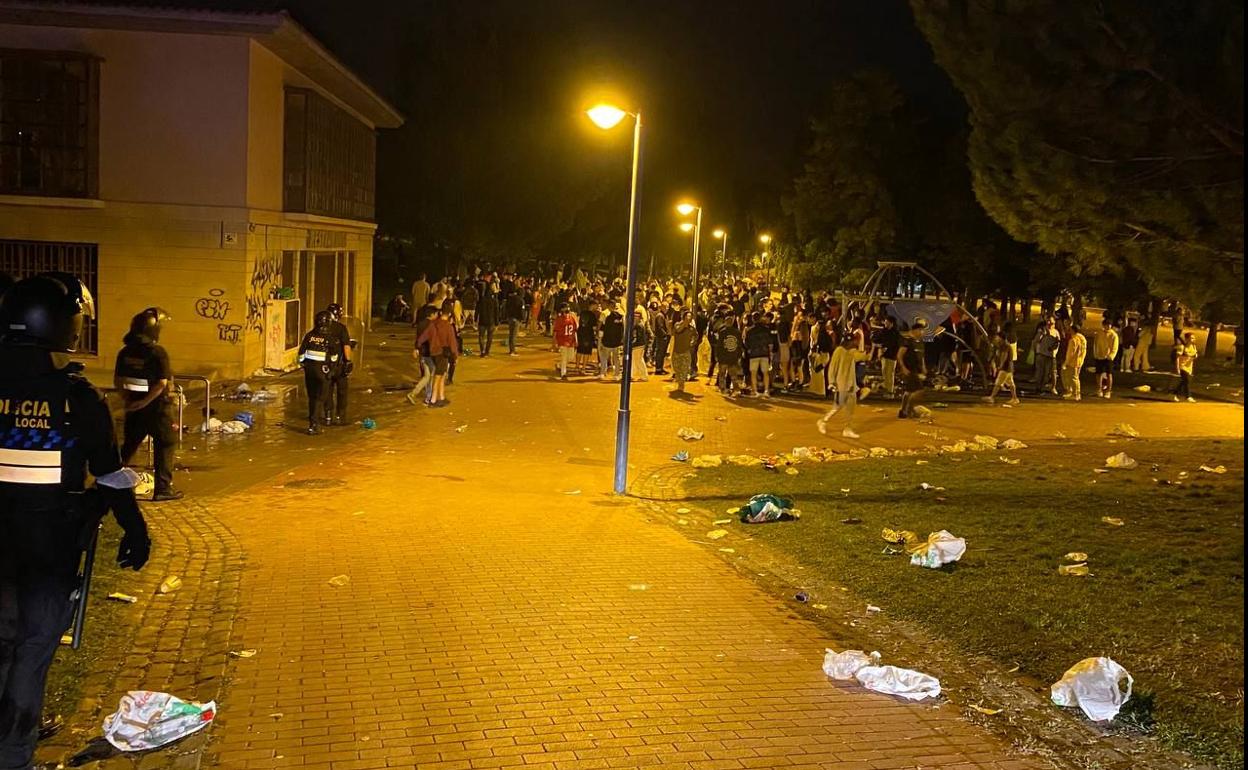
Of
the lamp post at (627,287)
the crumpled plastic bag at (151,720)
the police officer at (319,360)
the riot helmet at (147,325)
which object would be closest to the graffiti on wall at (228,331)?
the police officer at (319,360)

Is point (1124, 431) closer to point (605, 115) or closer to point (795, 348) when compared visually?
point (795, 348)

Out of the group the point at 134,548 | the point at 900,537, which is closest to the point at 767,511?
the point at 900,537

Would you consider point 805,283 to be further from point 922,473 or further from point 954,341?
point 922,473

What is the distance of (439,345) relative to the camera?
17484mm

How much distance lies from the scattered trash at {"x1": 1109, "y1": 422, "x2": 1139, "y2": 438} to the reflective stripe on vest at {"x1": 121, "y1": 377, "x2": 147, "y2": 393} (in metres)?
14.4

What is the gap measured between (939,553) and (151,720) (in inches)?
231

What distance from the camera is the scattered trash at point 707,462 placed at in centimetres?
1381

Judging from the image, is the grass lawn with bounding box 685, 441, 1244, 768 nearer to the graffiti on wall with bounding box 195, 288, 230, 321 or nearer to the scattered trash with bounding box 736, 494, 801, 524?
the scattered trash with bounding box 736, 494, 801, 524

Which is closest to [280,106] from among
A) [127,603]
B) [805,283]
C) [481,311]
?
[481,311]

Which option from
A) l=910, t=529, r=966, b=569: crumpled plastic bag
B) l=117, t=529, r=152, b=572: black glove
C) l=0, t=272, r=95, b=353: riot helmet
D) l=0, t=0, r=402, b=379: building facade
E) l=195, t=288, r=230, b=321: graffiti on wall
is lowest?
l=910, t=529, r=966, b=569: crumpled plastic bag

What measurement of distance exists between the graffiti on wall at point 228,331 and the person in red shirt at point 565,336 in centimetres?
609

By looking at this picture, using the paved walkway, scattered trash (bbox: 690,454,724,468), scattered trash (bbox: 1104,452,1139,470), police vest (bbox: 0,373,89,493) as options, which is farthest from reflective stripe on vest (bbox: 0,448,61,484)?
scattered trash (bbox: 1104,452,1139,470)

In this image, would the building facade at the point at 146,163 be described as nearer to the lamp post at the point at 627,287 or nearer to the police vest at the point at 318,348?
the police vest at the point at 318,348

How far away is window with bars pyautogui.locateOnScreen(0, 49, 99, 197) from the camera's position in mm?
19016
